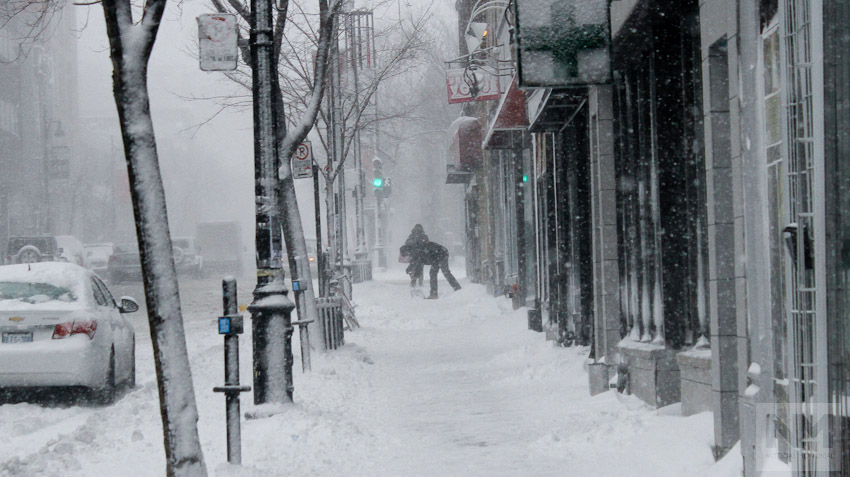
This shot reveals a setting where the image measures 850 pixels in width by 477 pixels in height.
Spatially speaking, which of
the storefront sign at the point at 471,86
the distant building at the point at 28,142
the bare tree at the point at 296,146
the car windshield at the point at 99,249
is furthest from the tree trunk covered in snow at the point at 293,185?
the distant building at the point at 28,142

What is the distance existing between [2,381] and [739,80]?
7.82 m

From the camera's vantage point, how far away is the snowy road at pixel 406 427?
704cm

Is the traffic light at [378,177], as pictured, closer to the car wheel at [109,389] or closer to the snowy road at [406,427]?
the snowy road at [406,427]

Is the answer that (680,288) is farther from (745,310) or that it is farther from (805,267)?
(805,267)

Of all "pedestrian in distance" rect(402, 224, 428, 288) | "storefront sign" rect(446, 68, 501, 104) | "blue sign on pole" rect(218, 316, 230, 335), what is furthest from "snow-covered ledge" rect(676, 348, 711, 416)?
"pedestrian in distance" rect(402, 224, 428, 288)

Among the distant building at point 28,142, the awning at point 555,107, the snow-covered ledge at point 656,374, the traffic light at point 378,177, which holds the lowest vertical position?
the snow-covered ledge at point 656,374

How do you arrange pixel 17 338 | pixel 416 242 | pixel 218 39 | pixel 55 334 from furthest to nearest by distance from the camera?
1. pixel 416 242
2. pixel 55 334
3. pixel 17 338
4. pixel 218 39

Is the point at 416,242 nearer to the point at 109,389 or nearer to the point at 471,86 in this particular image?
the point at 471,86

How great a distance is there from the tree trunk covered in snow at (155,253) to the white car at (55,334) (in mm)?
5127

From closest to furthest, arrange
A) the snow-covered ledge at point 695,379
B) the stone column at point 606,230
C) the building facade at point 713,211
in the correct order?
the building facade at point 713,211
the snow-covered ledge at point 695,379
the stone column at point 606,230

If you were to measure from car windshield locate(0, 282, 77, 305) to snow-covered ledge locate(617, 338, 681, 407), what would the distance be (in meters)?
5.98

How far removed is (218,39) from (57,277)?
14.4 feet

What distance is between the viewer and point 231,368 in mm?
6840

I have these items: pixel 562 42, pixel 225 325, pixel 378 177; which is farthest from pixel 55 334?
pixel 378 177
